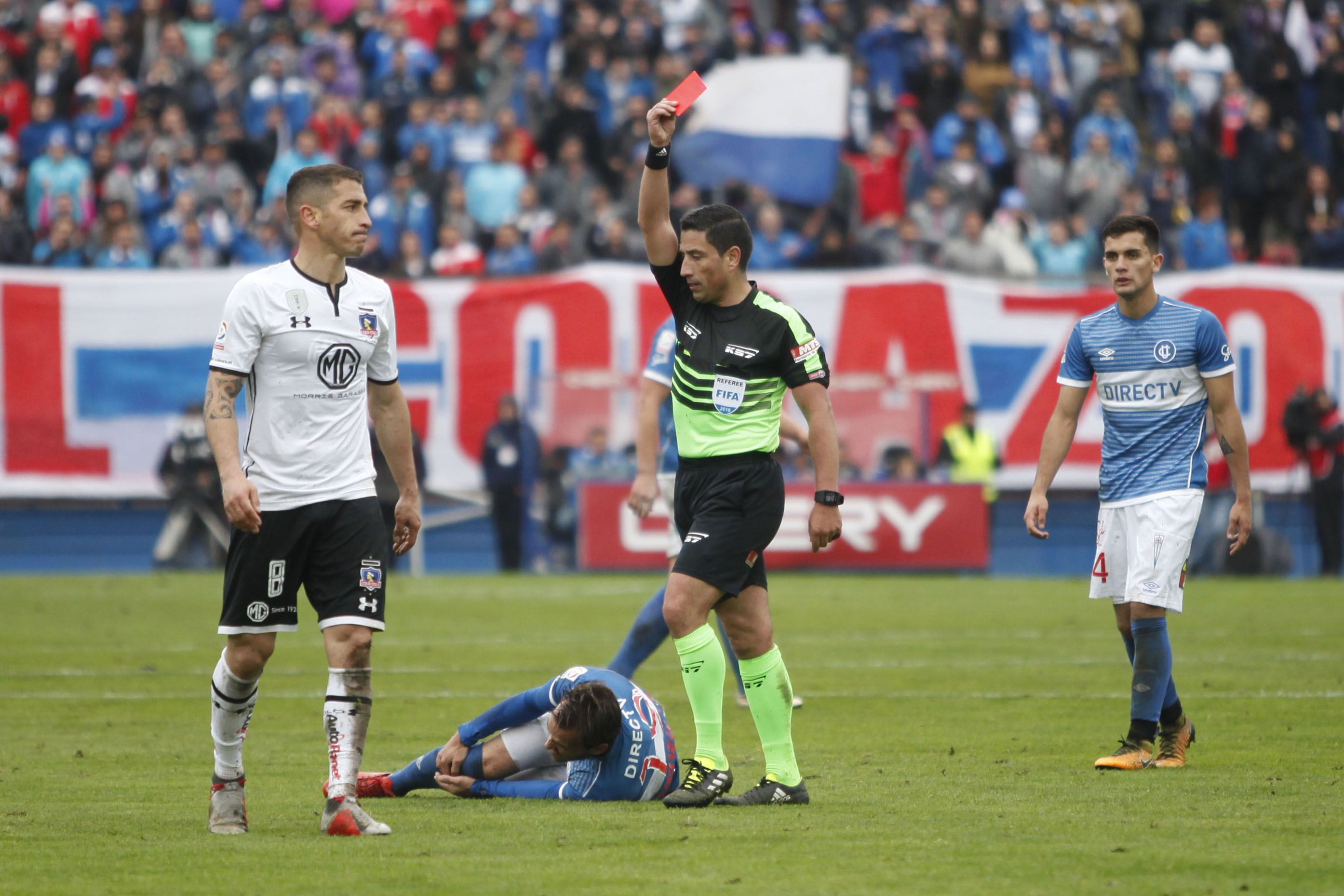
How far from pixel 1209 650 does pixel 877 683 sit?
10.3ft

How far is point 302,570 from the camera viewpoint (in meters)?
6.64

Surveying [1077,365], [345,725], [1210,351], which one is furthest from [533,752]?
[1210,351]

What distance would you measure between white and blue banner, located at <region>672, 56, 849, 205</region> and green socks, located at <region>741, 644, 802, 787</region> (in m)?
17.5

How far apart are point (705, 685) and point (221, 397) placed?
2.21 meters

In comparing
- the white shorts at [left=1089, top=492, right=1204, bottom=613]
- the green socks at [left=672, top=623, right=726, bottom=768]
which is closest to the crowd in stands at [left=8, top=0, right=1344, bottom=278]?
the white shorts at [left=1089, top=492, right=1204, bottom=613]

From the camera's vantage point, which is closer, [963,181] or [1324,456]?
[1324,456]

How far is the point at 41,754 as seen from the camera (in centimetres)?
880

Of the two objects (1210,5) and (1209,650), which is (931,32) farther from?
(1209,650)

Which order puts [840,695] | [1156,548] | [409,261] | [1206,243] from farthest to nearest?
1. [1206,243]
2. [409,261]
3. [840,695]
4. [1156,548]

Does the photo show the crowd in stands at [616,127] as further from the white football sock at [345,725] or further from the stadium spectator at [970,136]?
the white football sock at [345,725]

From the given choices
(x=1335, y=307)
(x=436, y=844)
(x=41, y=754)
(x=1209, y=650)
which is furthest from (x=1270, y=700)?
(x=1335, y=307)

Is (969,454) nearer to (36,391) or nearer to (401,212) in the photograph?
(401,212)

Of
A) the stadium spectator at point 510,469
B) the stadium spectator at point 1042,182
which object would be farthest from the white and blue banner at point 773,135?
the stadium spectator at point 510,469

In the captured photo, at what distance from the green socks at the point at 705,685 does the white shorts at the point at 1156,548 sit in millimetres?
1975
